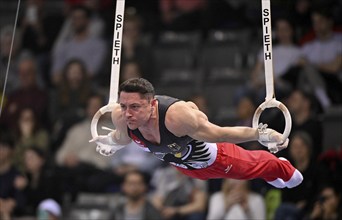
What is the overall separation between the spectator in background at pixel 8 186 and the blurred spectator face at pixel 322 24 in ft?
12.0

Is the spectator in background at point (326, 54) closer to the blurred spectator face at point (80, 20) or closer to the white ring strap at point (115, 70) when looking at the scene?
the blurred spectator face at point (80, 20)

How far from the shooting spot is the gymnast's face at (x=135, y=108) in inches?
317

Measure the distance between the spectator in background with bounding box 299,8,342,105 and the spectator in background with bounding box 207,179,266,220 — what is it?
5.39 feet

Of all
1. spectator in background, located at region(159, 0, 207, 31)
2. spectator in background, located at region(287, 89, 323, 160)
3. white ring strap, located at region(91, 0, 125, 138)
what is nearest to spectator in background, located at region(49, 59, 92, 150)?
spectator in background, located at region(159, 0, 207, 31)

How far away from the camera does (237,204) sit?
428 inches

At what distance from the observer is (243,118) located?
11664 millimetres

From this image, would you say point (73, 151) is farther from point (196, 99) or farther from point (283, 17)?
point (283, 17)

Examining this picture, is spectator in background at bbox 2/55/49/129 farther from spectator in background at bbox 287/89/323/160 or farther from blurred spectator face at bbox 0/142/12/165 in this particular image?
spectator in background at bbox 287/89/323/160

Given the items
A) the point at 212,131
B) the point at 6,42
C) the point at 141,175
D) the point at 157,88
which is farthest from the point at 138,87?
the point at 6,42

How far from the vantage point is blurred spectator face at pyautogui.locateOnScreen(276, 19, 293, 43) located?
12.2m

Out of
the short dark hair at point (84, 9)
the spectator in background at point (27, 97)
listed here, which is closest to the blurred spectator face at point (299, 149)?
the spectator in background at point (27, 97)

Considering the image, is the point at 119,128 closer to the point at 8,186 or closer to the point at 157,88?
the point at 8,186

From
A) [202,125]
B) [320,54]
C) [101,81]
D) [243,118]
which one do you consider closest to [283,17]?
[320,54]

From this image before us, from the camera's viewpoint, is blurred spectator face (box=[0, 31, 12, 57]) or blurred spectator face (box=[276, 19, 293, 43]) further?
blurred spectator face (box=[0, 31, 12, 57])
